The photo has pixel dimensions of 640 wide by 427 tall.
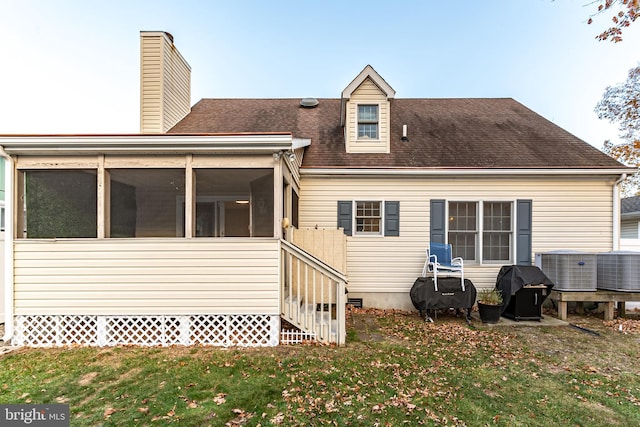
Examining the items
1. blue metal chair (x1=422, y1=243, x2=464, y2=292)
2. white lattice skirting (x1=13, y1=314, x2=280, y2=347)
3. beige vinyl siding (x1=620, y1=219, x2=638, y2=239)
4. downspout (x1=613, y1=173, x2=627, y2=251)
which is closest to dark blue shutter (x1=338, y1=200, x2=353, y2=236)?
blue metal chair (x1=422, y1=243, x2=464, y2=292)

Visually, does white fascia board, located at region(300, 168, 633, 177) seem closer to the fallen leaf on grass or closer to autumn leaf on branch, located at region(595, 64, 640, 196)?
the fallen leaf on grass

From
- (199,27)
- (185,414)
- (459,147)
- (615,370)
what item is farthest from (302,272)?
(199,27)

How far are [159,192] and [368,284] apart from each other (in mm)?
4746

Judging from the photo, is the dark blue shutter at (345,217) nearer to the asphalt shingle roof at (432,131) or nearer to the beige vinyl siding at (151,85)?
the asphalt shingle roof at (432,131)

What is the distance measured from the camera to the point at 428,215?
23.4ft

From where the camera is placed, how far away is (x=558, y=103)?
18.7 metres

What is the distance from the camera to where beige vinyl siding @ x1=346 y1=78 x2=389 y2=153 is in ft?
25.1

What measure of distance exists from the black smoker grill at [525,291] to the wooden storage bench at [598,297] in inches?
18.6

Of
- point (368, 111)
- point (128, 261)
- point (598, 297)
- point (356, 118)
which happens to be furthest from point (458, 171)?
point (128, 261)

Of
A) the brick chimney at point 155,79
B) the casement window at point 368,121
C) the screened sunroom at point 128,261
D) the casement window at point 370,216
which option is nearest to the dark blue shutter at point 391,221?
the casement window at point 370,216

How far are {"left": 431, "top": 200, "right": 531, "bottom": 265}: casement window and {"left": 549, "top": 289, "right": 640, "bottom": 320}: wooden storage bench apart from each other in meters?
1.03

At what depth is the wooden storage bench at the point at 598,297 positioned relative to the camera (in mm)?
6133

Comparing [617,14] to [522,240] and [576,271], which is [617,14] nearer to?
[522,240]

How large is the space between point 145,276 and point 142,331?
2.95 ft
